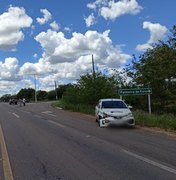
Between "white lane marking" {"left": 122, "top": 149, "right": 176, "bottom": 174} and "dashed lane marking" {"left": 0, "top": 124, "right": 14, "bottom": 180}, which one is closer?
"dashed lane marking" {"left": 0, "top": 124, "right": 14, "bottom": 180}

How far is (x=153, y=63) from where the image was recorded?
115ft

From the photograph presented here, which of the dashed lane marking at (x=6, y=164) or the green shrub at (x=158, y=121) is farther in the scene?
the green shrub at (x=158, y=121)

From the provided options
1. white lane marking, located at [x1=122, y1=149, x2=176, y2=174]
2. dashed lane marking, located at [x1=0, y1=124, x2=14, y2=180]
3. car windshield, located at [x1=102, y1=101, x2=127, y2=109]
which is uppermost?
car windshield, located at [x1=102, y1=101, x2=127, y2=109]

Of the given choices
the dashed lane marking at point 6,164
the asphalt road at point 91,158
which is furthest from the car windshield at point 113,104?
→ the dashed lane marking at point 6,164

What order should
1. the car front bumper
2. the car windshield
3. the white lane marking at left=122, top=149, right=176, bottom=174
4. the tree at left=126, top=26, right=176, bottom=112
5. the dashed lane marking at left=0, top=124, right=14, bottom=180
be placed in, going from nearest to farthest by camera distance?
the dashed lane marking at left=0, top=124, right=14, bottom=180 < the white lane marking at left=122, top=149, right=176, bottom=174 < the car front bumper < the car windshield < the tree at left=126, top=26, right=176, bottom=112

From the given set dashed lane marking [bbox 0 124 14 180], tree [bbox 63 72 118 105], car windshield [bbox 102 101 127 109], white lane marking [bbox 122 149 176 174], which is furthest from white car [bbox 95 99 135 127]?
tree [bbox 63 72 118 105]

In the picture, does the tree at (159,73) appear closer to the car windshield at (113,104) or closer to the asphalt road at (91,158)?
the car windshield at (113,104)

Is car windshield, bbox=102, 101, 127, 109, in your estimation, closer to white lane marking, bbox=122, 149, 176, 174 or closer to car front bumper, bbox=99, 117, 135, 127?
car front bumper, bbox=99, 117, 135, 127

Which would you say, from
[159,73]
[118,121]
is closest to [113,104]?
[118,121]

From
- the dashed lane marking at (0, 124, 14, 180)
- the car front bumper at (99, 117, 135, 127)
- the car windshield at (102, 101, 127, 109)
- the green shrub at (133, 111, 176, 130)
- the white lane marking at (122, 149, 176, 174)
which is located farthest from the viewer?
the car windshield at (102, 101, 127, 109)

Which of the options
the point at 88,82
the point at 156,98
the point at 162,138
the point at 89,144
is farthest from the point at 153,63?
the point at 89,144

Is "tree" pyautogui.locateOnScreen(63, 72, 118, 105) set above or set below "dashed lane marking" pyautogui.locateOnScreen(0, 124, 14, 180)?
above

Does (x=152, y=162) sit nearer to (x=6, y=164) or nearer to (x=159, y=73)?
(x=6, y=164)

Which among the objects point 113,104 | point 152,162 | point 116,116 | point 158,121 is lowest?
point 152,162
